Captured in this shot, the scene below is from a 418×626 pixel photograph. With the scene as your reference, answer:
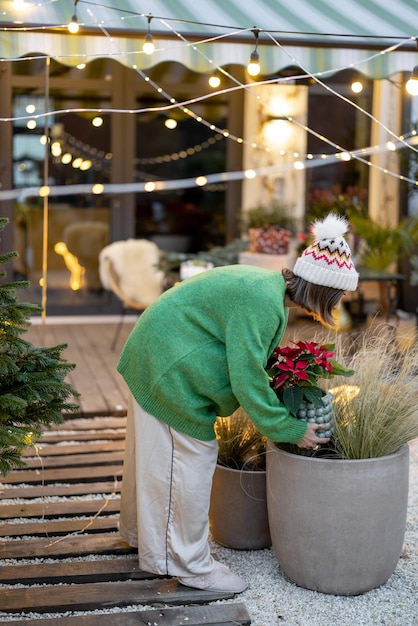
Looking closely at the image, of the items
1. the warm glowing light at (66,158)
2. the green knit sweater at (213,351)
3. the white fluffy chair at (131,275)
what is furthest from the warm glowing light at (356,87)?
the warm glowing light at (66,158)

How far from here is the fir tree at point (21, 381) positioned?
2.92 m

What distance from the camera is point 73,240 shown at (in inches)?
324

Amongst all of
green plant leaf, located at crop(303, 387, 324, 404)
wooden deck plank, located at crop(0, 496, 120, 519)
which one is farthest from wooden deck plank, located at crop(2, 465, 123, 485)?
green plant leaf, located at crop(303, 387, 324, 404)

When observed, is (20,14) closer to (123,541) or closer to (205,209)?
(123,541)

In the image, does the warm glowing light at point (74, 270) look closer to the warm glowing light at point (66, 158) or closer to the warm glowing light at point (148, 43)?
Answer: the warm glowing light at point (66, 158)

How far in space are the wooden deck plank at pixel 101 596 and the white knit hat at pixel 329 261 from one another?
3.75 feet

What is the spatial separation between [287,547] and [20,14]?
3.04m

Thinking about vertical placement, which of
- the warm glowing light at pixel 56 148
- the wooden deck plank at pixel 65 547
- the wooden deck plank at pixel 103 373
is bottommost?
the wooden deck plank at pixel 65 547

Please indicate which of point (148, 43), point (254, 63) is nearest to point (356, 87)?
point (254, 63)

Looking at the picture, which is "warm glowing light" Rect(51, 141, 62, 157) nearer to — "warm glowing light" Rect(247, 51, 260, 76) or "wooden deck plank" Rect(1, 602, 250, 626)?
"warm glowing light" Rect(247, 51, 260, 76)

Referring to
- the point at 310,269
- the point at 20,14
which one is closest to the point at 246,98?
the point at 20,14

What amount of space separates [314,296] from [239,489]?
0.90 metres

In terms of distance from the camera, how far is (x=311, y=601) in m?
3.10

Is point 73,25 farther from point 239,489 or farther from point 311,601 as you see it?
point 311,601
